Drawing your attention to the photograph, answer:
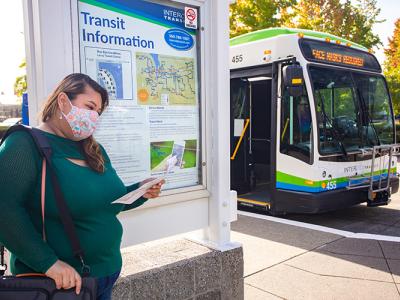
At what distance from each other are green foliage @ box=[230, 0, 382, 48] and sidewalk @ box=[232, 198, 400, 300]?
11149 mm

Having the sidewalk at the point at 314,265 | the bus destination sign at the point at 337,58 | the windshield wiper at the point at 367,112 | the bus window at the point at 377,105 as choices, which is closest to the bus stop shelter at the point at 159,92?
the sidewalk at the point at 314,265

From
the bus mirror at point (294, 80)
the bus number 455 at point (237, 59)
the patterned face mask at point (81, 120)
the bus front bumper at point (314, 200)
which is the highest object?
the bus number 455 at point (237, 59)

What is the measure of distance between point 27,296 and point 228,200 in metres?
1.90

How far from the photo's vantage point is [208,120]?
3145 mm

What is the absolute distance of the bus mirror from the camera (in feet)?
19.7

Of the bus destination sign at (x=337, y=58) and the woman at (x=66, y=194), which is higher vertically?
the bus destination sign at (x=337, y=58)

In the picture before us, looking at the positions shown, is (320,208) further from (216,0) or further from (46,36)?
(46,36)

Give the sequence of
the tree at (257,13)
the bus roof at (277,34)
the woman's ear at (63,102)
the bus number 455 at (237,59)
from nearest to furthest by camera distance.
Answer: the woman's ear at (63,102) → the bus roof at (277,34) → the bus number 455 at (237,59) → the tree at (257,13)

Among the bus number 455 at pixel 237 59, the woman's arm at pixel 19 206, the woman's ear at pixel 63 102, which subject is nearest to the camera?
the woman's arm at pixel 19 206

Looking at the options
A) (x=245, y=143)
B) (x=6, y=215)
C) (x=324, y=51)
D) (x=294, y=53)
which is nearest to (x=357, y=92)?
(x=324, y=51)

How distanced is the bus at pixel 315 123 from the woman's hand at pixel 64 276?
491 cm

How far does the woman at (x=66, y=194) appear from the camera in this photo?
1.56 meters

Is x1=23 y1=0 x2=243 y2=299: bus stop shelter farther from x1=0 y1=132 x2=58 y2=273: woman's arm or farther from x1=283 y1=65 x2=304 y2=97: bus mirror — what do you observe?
x1=283 y1=65 x2=304 y2=97: bus mirror

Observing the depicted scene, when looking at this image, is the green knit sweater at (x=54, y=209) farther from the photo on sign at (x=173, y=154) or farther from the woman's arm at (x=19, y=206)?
the photo on sign at (x=173, y=154)
